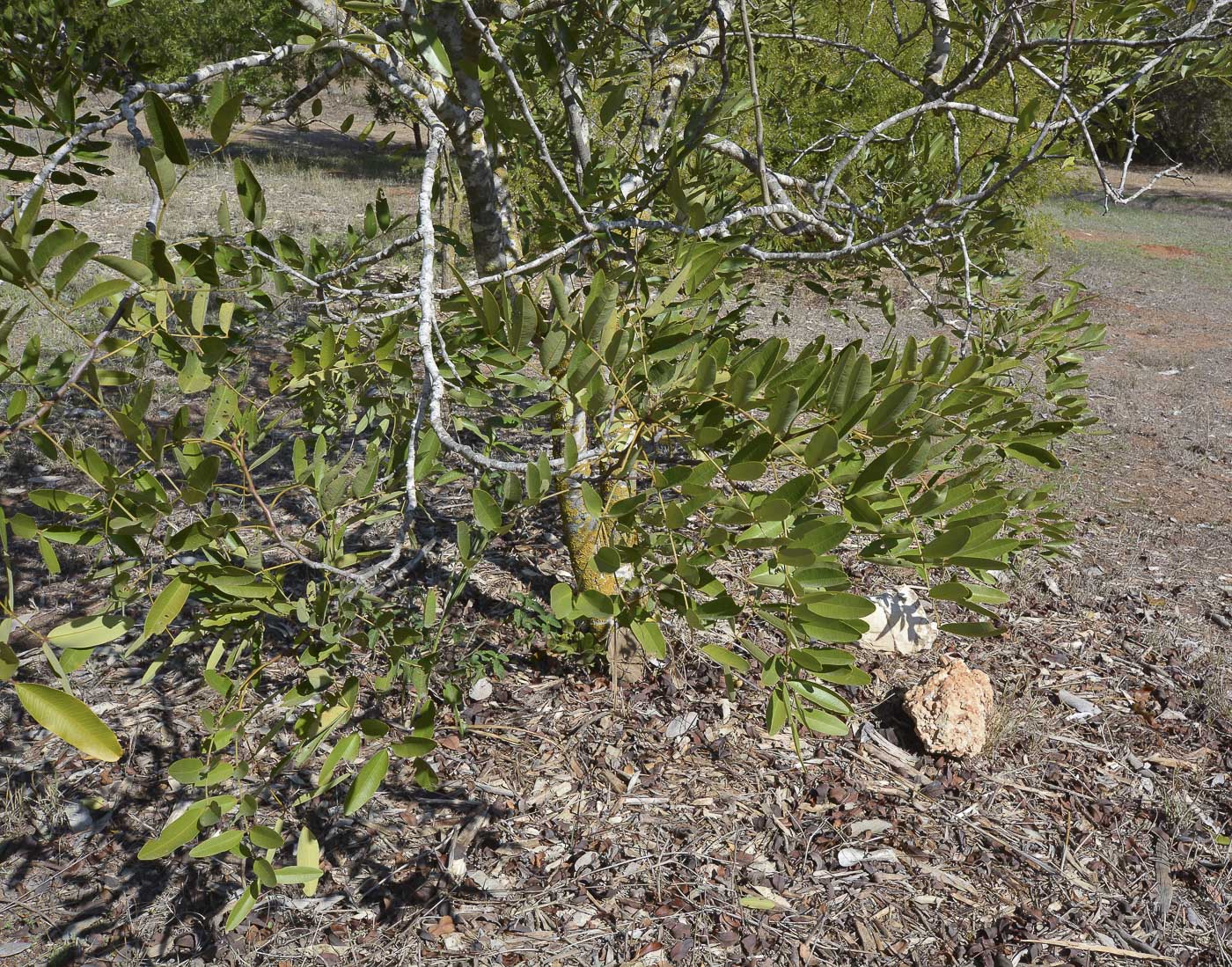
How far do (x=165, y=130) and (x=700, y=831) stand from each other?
82.4 inches

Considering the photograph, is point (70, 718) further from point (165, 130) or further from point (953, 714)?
point (953, 714)

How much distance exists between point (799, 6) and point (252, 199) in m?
2.74

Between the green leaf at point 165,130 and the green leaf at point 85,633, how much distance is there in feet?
1.71

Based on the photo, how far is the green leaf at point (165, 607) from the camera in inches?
38.1

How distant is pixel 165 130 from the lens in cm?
92

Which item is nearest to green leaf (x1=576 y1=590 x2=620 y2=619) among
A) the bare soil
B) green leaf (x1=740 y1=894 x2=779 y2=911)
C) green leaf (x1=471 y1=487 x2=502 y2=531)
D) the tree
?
the tree

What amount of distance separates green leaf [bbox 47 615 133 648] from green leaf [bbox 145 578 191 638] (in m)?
0.03

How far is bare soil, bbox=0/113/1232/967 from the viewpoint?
2014mm

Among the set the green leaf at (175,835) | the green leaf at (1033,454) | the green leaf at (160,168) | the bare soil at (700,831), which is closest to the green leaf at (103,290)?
the green leaf at (160,168)

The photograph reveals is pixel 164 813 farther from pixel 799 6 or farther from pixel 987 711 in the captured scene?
pixel 799 6

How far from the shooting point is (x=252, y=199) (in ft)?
3.98

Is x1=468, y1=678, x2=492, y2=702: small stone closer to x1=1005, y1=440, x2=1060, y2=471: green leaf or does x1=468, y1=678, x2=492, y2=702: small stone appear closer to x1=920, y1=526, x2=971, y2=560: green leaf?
x1=1005, y1=440, x2=1060, y2=471: green leaf

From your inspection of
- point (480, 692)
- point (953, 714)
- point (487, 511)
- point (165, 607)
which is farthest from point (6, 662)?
point (953, 714)

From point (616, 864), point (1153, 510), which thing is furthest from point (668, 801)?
point (1153, 510)
